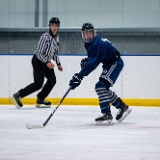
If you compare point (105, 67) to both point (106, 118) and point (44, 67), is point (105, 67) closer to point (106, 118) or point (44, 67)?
point (106, 118)

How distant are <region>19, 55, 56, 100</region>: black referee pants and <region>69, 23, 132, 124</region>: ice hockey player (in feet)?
8.37

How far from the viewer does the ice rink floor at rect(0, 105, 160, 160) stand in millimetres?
4000

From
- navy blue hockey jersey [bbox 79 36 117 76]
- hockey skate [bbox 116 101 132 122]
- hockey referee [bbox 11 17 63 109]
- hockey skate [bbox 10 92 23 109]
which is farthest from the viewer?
hockey referee [bbox 11 17 63 109]

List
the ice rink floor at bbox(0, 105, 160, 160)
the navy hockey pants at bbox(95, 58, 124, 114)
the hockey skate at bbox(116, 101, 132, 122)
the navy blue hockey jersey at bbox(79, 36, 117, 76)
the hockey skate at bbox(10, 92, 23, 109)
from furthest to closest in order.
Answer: the hockey skate at bbox(10, 92, 23, 109) → the hockey skate at bbox(116, 101, 132, 122) → the navy hockey pants at bbox(95, 58, 124, 114) → the navy blue hockey jersey at bbox(79, 36, 117, 76) → the ice rink floor at bbox(0, 105, 160, 160)

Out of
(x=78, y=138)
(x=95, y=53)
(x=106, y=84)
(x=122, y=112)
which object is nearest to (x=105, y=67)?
(x=106, y=84)

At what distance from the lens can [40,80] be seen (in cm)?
876

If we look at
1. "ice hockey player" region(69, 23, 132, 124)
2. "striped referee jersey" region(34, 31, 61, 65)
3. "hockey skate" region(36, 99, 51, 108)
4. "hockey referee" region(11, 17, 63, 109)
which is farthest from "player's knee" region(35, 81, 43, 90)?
"ice hockey player" region(69, 23, 132, 124)

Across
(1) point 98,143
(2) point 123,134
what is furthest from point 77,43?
(1) point 98,143

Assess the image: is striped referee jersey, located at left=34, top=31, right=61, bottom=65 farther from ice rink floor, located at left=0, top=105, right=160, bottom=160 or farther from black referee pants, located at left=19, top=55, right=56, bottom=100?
ice rink floor, located at left=0, top=105, right=160, bottom=160

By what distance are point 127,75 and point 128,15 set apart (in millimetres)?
1184

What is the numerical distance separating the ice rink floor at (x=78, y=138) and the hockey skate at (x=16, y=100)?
943 mm

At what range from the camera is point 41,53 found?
28.6 feet

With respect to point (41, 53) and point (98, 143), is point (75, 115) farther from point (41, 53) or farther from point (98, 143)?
point (98, 143)

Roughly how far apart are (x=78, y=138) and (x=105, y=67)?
143 cm
